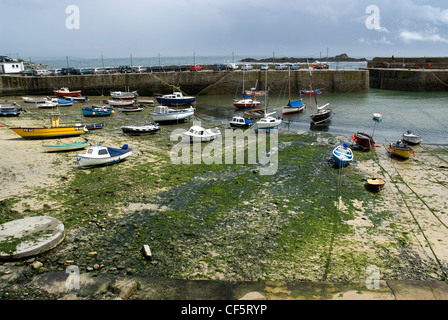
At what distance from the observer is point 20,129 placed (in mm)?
22703

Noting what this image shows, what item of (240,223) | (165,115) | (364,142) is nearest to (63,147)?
(165,115)

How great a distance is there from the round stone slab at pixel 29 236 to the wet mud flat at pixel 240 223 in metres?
0.29

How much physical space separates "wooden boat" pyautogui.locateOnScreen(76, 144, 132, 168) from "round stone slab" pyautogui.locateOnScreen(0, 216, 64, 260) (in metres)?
6.37

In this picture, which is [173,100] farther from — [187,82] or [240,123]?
[240,123]

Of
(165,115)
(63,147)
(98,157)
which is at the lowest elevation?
(98,157)

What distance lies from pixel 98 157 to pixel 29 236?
25.7 feet

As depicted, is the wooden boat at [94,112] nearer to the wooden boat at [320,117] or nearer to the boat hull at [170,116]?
the boat hull at [170,116]

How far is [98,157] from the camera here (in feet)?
59.1

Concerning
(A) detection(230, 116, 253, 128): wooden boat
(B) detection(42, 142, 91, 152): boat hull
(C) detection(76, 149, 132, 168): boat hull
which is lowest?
(C) detection(76, 149, 132, 168): boat hull

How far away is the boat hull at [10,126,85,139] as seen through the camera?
22766 millimetres

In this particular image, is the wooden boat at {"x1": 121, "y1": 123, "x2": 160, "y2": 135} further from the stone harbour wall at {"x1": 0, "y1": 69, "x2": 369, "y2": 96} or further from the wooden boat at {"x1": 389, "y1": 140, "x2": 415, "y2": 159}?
the stone harbour wall at {"x1": 0, "y1": 69, "x2": 369, "y2": 96}

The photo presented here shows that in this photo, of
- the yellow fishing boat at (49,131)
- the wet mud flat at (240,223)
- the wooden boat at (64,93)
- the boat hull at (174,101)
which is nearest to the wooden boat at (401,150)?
the wet mud flat at (240,223)

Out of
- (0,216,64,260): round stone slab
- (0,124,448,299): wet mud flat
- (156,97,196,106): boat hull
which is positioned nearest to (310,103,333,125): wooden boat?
(0,124,448,299): wet mud flat
